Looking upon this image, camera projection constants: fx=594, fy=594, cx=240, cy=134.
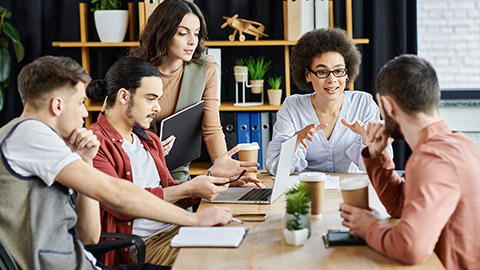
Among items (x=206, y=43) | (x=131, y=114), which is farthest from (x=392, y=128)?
(x=206, y=43)

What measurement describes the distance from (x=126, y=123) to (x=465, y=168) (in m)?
1.31

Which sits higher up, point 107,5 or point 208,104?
point 107,5

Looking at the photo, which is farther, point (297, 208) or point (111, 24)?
point (111, 24)

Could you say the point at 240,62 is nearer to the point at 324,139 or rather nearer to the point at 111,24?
the point at 111,24

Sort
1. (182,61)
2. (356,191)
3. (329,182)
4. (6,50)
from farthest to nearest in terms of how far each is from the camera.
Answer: (6,50) → (182,61) → (329,182) → (356,191)

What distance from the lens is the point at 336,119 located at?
2.80 metres

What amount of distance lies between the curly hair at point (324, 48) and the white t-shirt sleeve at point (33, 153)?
5.14 feet

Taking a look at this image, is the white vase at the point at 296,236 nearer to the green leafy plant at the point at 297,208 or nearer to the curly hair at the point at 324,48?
the green leafy plant at the point at 297,208

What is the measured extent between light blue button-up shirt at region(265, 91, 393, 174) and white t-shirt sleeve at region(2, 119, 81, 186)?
1.24 metres

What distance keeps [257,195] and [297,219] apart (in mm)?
607

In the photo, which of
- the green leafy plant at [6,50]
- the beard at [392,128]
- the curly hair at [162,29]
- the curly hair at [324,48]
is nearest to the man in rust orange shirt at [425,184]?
the beard at [392,128]

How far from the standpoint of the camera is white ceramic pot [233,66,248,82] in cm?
396

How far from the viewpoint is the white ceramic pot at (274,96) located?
395cm

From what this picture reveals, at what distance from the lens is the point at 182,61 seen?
3.06 metres
